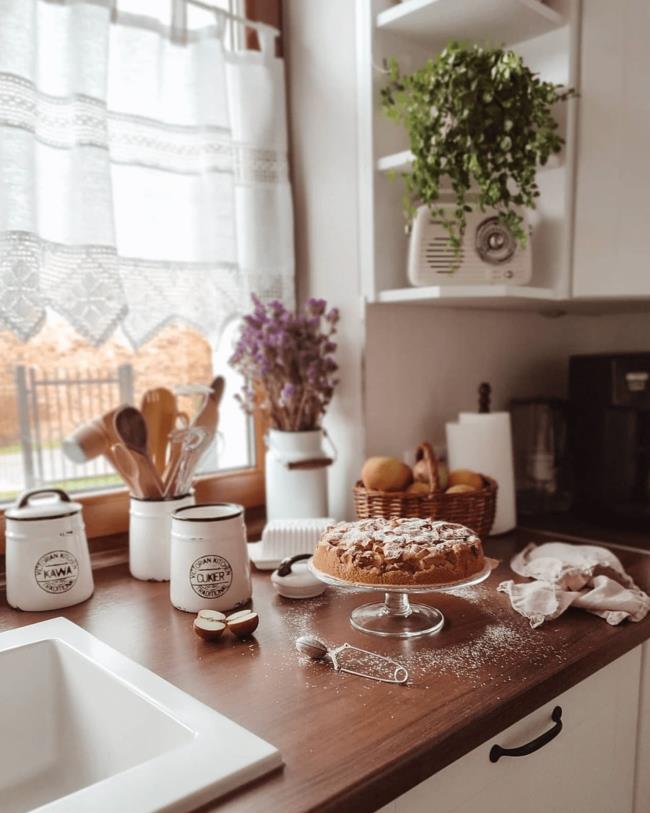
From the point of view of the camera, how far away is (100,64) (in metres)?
1.20

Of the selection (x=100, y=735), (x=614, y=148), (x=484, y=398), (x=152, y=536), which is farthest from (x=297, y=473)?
(x=614, y=148)

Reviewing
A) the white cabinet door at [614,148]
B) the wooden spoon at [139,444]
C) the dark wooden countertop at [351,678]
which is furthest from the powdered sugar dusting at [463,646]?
the white cabinet door at [614,148]

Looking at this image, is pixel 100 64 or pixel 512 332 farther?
pixel 512 332

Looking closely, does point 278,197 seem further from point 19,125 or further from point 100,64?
point 19,125

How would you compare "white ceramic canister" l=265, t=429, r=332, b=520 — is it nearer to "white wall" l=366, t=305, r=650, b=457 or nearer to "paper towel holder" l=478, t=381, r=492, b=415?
"white wall" l=366, t=305, r=650, b=457

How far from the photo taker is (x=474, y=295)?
1.29m

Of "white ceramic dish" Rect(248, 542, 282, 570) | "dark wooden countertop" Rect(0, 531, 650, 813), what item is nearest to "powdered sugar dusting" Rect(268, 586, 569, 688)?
"dark wooden countertop" Rect(0, 531, 650, 813)

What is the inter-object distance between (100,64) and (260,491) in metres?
0.91

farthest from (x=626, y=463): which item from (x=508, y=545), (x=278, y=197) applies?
(x=278, y=197)

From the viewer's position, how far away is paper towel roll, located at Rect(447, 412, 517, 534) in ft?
4.66

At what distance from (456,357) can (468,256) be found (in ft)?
1.05

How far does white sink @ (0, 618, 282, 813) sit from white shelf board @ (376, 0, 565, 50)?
1.22 m

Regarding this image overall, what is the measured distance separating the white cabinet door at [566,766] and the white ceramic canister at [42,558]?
60 centimetres

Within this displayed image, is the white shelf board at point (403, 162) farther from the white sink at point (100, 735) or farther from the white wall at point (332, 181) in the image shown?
the white sink at point (100, 735)
